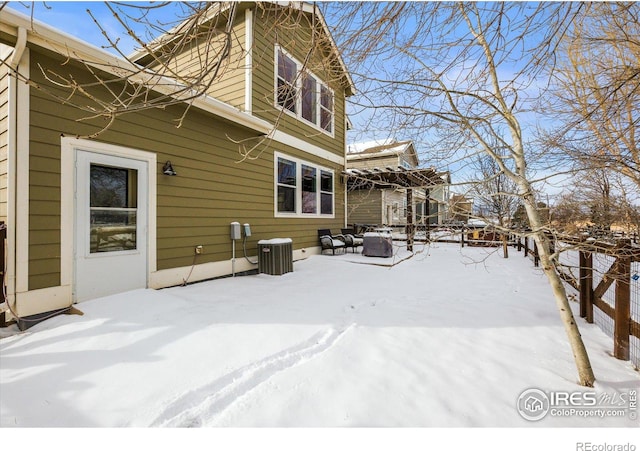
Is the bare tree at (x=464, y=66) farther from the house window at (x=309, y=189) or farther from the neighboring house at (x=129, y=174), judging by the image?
the house window at (x=309, y=189)

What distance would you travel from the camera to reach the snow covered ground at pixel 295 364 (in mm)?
1912

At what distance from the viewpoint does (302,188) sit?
8086 mm

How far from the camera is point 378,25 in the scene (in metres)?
2.80

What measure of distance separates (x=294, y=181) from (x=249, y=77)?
2.67 m

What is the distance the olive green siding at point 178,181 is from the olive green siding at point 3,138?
27 centimetres

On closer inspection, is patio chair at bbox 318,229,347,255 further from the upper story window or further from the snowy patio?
the snowy patio

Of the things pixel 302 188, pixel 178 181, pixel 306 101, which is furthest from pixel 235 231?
pixel 306 101

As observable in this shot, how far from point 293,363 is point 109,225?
333 cm

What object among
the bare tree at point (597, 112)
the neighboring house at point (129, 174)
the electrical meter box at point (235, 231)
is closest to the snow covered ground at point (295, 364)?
the neighboring house at point (129, 174)

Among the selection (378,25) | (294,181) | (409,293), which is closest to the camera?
(378,25)

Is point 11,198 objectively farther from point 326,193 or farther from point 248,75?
point 326,193

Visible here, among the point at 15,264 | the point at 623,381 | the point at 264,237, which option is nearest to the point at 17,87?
the point at 15,264
